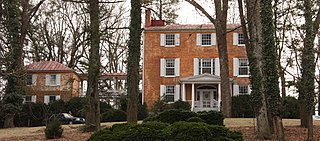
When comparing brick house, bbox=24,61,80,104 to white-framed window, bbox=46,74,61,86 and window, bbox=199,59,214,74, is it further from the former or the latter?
window, bbox=199,59,214,74

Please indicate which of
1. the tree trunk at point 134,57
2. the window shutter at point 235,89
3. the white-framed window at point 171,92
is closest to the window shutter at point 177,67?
the white-framed window at point 171,92

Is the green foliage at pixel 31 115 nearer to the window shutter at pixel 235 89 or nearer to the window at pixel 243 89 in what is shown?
the window shutter at pixel 235 89

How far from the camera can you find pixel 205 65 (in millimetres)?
35406

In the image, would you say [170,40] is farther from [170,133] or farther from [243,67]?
[170,133]

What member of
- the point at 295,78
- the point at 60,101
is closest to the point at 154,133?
the point at 295,78

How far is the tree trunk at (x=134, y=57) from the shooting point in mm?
14844

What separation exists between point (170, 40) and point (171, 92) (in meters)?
4.23

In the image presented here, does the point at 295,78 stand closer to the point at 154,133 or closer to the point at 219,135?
the point at 219,135

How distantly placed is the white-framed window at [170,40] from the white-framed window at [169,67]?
49.0 inches

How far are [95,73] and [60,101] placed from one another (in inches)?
709

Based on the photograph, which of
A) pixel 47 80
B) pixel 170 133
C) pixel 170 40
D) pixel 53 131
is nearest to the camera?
pixel 170 133

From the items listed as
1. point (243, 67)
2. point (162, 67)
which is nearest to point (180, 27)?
point (162, 67)

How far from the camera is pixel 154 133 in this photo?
9633 millimetres

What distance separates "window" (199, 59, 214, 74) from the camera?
35.3m
